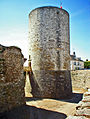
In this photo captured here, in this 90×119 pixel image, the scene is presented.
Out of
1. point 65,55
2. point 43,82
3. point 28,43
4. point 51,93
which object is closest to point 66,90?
point 51,93

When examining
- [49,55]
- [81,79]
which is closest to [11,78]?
[49,55]

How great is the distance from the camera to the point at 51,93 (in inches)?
467

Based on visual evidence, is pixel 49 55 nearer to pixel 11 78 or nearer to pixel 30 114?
pixel 11 78

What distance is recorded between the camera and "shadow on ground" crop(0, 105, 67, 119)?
714 cm

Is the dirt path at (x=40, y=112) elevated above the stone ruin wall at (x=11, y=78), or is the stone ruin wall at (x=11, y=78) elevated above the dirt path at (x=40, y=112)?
the stone ruin wall at (x=11, y=78)

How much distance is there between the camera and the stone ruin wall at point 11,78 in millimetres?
7211

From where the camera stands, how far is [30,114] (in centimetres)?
784

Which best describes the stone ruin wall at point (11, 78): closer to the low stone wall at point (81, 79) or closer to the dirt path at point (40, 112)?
the dirt path at point (40, 112)

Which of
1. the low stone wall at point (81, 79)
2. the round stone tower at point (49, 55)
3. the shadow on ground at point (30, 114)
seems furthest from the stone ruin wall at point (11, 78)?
the low stone wall at point (81, 79)

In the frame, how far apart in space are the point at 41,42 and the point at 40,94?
5882 mm

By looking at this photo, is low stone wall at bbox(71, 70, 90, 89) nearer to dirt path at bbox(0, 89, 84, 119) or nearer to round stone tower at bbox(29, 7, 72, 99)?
round stone tower at bbox(29, 7, 72, 99)

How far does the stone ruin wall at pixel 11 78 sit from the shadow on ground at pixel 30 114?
0.35 metres

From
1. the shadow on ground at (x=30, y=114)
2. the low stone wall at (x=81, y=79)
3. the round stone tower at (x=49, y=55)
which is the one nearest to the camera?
the shadow on ground at (x=30, y=114)

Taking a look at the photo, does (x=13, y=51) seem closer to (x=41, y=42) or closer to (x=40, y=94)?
(x=41, y=42)
